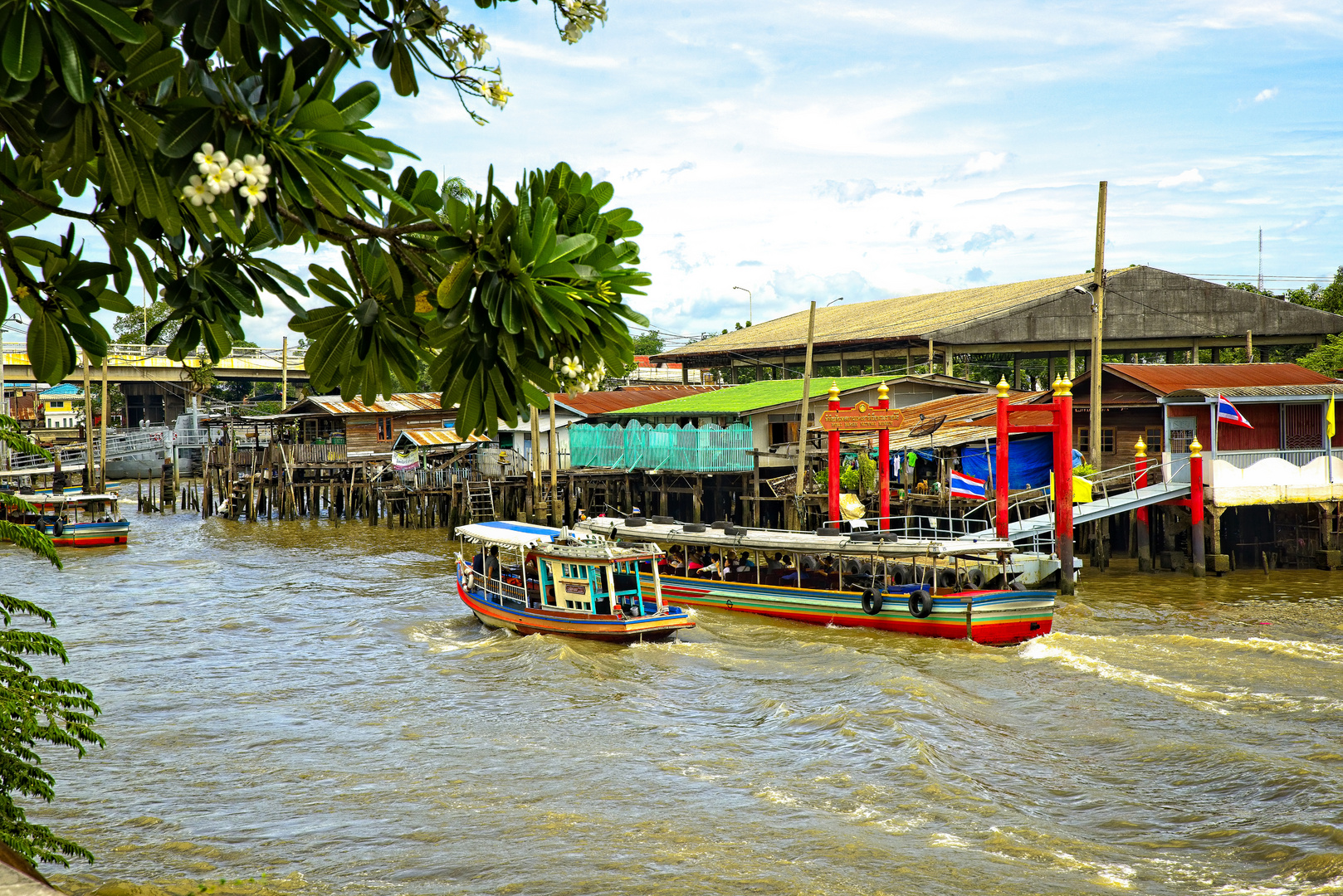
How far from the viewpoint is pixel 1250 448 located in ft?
94.9

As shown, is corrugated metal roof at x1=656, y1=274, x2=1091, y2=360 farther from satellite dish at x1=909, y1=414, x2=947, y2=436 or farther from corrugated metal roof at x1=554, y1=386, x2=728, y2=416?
satellite dish at x1=909, y1=414, x2=947, y2=436

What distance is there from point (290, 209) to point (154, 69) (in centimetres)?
67

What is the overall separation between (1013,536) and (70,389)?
7230 centimetres

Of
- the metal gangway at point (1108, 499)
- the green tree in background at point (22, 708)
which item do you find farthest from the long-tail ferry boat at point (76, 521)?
the green tree in background at point (22, 708)

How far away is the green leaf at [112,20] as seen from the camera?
3.36 meters

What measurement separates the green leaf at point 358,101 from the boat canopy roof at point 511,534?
16522 mm

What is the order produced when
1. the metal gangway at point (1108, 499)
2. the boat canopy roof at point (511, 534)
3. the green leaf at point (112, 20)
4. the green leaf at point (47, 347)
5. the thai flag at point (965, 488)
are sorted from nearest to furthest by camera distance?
the green leaf at point (112, 20), the green leaf at point (47, 347), the boat canopy roof at point (511, 534), the thai flag at point (965, 488), the metal gangway at point (1108, 499)

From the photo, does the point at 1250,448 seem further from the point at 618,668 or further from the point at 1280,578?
the point at 618,668

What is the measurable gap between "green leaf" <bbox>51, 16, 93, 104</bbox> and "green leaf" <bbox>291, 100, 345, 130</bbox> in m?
0.65

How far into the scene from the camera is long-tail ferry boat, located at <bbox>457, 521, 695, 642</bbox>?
19141 millimetres

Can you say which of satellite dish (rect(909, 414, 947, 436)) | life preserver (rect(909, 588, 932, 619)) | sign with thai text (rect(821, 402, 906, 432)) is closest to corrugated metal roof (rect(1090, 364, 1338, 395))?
satellite dish (rect(909, 414, 947, 436))

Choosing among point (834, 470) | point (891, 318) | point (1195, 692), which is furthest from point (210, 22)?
point (891, 318)

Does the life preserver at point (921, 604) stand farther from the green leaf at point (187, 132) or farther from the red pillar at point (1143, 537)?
the green leaf at point (187, 132)

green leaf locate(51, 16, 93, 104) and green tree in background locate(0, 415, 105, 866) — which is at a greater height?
green leaf locate(51, 16, 93, 104)
